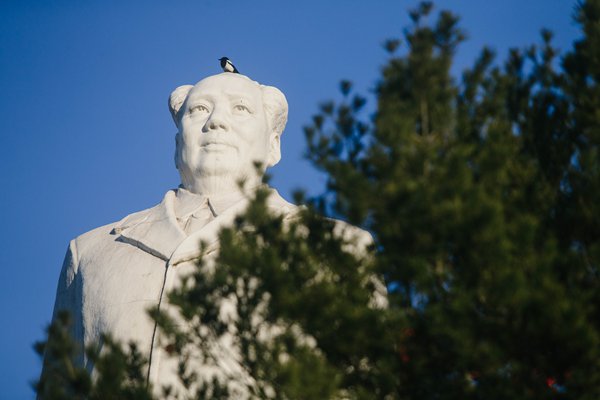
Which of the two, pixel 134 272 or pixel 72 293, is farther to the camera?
pixel 72 293

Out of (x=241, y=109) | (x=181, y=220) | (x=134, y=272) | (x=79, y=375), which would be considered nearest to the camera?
(x=79, y=375)

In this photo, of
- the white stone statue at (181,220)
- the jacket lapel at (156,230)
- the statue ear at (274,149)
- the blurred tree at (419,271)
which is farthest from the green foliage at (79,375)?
the statue ear at (274,149)

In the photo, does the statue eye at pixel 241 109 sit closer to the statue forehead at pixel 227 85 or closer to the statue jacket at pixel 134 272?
the statue forehead at pixel 227 85

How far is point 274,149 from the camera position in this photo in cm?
978

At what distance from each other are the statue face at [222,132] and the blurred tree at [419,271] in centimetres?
223

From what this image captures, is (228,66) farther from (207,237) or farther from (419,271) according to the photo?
(419,271)

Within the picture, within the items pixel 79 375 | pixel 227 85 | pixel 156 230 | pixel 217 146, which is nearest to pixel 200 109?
pixel 227 85

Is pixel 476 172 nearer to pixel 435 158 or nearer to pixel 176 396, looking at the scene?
pixel 435 158

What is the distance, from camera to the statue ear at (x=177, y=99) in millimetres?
9719

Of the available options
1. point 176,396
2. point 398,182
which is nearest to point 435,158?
point 398,182

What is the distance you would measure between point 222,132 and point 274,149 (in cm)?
73

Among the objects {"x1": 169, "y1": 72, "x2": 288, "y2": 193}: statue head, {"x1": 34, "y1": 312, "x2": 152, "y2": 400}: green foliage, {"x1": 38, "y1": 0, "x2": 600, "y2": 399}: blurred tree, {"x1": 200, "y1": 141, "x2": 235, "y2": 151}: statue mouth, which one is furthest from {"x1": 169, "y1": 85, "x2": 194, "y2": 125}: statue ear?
{"x1": 34, "y1": 312, "x2": 152, "y2": 400}: green foliage

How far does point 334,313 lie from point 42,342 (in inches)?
58.0

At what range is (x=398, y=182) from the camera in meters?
6.33
